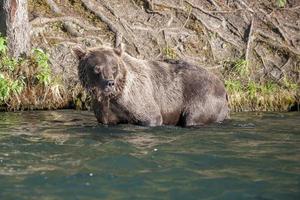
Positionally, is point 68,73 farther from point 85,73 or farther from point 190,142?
point 190,142

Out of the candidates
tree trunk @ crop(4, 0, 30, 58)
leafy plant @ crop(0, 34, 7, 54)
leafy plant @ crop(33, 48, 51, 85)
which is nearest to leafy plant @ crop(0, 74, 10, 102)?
leafy plant @ crop(0, 34, 7, 54)

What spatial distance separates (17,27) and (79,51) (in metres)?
3.16

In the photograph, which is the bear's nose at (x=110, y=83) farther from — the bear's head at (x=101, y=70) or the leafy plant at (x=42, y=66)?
the leafy plant at (x=42, y=66)

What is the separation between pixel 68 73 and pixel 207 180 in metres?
7.20

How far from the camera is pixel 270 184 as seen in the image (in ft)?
20.6

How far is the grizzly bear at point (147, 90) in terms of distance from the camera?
31.0 feet

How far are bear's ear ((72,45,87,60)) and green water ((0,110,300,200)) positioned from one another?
1.20 metres

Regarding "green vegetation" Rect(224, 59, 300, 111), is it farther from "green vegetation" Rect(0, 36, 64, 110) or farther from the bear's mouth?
the bear's mouth

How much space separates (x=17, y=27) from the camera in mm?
12219

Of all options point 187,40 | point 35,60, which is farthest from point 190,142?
point 187,40

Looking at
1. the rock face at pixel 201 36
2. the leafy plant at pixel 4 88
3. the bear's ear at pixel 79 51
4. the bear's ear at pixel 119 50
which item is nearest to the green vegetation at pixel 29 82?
the leafy plant at pixel 4 88

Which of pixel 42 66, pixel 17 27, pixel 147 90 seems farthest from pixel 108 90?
pixel 17 27

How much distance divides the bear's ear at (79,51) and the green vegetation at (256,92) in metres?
4.44

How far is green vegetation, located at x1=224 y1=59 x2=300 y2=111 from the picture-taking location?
13125 mm
